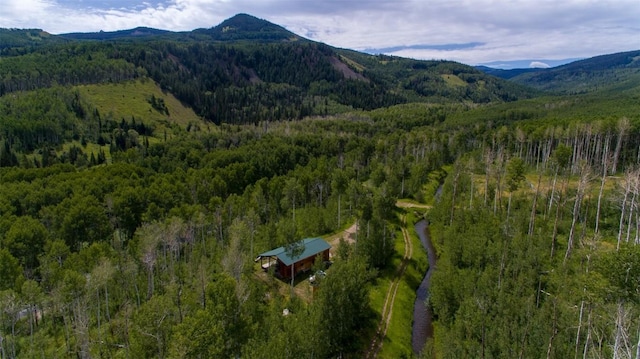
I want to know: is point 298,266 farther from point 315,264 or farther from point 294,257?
point 315,264

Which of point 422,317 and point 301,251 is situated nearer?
point 422,317

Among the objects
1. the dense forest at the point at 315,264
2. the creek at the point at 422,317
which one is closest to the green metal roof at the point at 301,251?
the dense forest at the point at 315,264

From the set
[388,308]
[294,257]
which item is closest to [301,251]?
[294,257]

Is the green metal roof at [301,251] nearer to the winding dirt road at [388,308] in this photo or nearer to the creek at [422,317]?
the winding dirt road at [388,308]

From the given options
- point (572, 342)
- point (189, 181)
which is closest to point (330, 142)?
point (189, 181)

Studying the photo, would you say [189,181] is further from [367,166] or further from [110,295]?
[367,166]

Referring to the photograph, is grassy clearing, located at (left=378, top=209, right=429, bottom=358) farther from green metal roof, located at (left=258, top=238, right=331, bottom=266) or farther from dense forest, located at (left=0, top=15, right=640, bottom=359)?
green metal roof, located at (left=258, top=238, right=331, bottom=266)

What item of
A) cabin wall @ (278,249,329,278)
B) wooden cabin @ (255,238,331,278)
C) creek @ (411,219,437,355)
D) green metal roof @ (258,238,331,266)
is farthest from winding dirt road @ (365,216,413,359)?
green metal roof @ (258,238,331,266)

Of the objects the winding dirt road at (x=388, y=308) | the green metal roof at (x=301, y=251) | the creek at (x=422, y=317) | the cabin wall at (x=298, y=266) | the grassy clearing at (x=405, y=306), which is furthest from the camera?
the cabin wall at (x=298, y=266)
